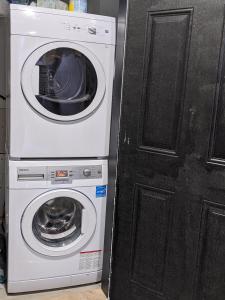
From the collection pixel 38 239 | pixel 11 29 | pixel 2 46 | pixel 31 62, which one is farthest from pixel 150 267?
pixel 2 46

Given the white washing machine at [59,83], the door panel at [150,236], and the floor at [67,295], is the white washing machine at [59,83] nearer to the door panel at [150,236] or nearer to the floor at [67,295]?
the door panel at [150,236]

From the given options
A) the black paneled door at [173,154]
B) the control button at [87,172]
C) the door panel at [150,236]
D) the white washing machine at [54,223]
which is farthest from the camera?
the control button at [87,172]

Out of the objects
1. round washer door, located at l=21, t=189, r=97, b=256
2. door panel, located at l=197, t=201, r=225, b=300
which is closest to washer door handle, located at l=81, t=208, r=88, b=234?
round washer door, located at l=21, t=189, r=97, b=256

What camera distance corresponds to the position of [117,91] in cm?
188

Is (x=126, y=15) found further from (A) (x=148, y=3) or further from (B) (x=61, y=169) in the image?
(B) (x=61, y=169)

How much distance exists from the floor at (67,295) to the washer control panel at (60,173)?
0.71 metres

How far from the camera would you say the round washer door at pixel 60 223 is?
1919 mm

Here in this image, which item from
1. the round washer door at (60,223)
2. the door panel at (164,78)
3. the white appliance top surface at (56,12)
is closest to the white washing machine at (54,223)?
the round washer door at (60,223)

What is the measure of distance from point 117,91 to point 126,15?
409 millimetres

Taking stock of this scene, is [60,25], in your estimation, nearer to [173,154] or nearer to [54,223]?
[173,154]

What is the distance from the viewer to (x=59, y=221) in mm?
2088

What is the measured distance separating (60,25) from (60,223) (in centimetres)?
120

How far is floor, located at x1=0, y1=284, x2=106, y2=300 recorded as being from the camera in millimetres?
1962

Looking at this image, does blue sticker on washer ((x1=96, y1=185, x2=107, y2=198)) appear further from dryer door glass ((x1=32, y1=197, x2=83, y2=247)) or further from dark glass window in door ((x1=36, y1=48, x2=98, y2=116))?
dark glass window in door ((x1=36, y1=48, x2=98, y2=116))
